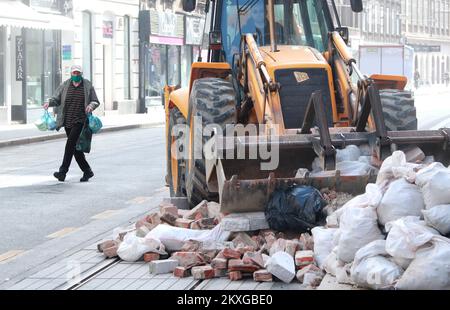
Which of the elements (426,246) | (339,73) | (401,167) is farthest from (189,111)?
(426,246)

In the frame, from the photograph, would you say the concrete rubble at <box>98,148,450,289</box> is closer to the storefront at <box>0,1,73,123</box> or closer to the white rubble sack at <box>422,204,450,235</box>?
the white rubble sack at <box>422,204,450,235</box>

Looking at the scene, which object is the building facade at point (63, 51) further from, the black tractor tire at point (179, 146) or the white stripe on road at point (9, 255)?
the white stripe on road at point (9, 255)

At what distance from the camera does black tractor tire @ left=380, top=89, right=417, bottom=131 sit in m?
11.6

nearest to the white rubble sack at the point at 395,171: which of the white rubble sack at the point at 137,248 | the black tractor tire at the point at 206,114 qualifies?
the white rubble sack at the point at 137,248

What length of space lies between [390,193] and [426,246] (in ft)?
3.15

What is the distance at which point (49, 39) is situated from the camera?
36.4 meters

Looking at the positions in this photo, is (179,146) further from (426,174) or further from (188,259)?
(426,174)

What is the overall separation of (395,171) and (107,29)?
3345 cm

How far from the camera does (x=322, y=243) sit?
8703 mm

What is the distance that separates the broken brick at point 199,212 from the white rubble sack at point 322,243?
6.07 ft

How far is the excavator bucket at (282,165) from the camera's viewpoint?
970cm

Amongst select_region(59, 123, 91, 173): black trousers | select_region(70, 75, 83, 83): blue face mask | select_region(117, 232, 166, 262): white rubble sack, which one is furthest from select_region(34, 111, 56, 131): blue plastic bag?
select_region(117, 232, 166, 262): white rubble sack

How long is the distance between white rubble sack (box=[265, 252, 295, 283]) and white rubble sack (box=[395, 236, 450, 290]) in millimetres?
1264

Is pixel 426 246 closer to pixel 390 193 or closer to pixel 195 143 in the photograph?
pixel 390 193
